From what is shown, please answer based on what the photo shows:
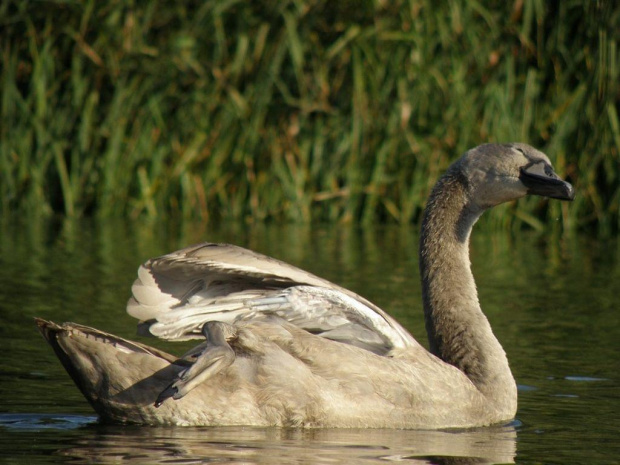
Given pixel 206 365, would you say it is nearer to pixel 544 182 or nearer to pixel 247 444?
pixel 247 444

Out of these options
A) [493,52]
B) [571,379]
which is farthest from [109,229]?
[571,379]

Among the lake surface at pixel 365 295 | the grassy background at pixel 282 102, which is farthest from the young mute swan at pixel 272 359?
the grassy background at pixel 282 102

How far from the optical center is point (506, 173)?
250 inches

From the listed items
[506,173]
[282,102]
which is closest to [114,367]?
[506,173]

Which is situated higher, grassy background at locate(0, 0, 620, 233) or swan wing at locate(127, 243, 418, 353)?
grassy background at locate(0, 0, 620, 233)

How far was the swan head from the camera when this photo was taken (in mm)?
6293

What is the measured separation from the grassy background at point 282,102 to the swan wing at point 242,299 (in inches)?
337

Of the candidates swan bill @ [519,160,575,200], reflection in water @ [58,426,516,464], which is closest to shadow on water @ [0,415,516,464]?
reflection in water @ [58,426,516,464]

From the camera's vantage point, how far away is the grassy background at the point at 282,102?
46.7 feet

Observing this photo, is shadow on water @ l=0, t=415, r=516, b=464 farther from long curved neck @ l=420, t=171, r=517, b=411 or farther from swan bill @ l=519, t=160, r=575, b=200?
→ swan bill @ l=519, t=160, r=575, b=200

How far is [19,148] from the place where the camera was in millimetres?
14500

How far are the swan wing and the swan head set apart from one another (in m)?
1.04

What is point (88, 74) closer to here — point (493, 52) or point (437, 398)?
point (493, 52)

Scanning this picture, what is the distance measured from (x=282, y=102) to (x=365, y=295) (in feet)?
18.4
